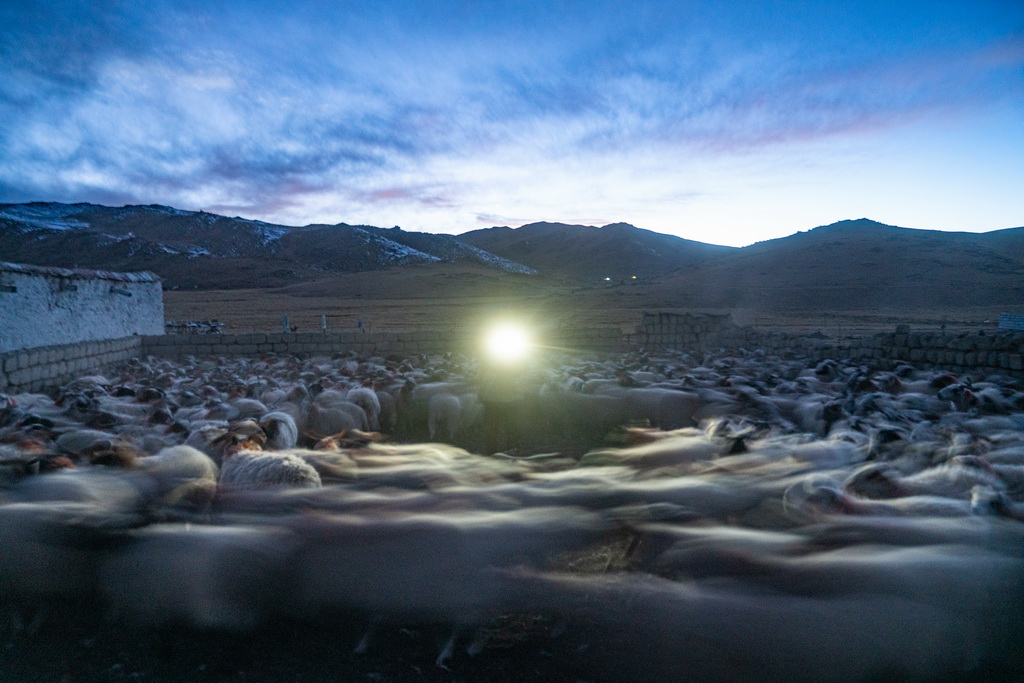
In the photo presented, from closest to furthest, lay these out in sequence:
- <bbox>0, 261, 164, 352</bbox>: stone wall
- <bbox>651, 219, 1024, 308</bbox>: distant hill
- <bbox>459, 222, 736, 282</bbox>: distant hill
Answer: <bbox>0, 261, 164, 352</bbox>: stone wall → <bbox>651, 219, 1024, 308</bbox>: distant hill → <bbox>459, 222, 736, 282</bbox>: distant hill

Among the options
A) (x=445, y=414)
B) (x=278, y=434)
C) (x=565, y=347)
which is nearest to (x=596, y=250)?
(x=565, y=347)

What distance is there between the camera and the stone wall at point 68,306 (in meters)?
10.5

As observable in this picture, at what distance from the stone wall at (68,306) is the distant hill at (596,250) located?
294 ft

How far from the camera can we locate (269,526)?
2.30 m

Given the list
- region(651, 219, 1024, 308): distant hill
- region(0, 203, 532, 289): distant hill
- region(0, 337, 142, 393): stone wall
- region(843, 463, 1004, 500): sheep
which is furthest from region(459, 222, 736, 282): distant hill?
region(843, 463, 1004, 500): sheep

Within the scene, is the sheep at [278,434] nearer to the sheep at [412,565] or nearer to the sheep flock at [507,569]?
the sheep flock at [507,569]

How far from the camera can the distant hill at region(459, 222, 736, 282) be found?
11481 cm

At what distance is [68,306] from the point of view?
→ 1227 centimetres

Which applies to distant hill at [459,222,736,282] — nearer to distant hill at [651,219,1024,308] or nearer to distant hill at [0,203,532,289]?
distant hill at [0,203,532,289]

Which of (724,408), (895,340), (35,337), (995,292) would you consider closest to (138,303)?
(35,337)

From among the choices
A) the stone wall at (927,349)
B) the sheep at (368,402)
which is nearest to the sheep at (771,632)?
the sheep at (368,402)

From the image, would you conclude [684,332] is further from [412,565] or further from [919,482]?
[412,565]

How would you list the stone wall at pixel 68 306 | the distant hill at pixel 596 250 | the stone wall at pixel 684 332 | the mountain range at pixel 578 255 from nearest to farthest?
the stone wall at pixel 68 306
the stone wall at pixel 684 332
the mountain range at pixel 578 255
the distant hill at pixel 596 250

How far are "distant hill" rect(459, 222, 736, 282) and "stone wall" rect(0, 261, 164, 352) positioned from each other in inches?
3532
